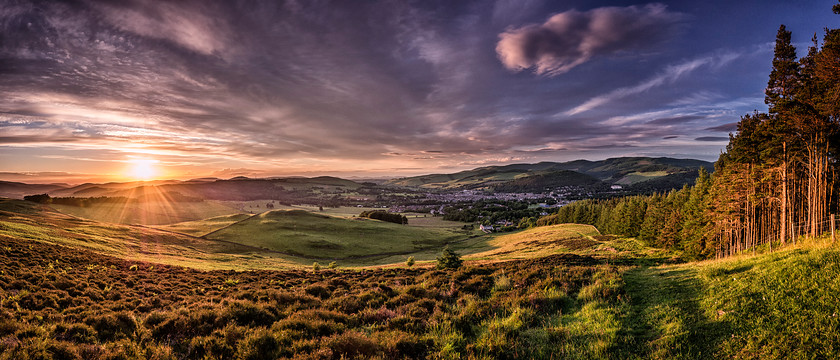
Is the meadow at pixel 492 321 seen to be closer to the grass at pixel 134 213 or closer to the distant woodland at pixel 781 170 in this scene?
the distant woodland at pixel 781 170

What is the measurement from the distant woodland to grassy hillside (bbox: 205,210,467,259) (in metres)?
58.9

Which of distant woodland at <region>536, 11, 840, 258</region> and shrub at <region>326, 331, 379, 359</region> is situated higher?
distant woodland at <region>536, 11, 840, 258</region>

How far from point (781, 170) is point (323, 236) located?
85064 mm

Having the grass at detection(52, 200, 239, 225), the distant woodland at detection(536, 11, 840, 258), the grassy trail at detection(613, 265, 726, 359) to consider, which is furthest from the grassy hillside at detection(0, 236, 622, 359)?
the grass at detection(52, 200, 239, 225)

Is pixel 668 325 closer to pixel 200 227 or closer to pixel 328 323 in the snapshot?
pixel 328 323

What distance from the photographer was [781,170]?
27.8 meters

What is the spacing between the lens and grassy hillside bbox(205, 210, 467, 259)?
7388 centimetres

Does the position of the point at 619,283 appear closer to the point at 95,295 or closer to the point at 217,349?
the point at 217,349

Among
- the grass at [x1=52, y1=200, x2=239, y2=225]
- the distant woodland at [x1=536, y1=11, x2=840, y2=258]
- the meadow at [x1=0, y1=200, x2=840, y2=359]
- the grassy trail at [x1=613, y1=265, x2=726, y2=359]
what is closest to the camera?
the grassy trail at [x1=613, y1=265, x2=726, y2=359]

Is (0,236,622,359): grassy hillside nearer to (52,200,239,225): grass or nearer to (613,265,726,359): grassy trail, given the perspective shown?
(613,265,726,359): grassy trail

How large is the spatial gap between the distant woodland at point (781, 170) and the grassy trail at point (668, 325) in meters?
20.0

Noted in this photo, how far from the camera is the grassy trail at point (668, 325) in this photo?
291 inches

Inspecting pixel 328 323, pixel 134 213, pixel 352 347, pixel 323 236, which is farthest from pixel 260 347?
pixel 134 213

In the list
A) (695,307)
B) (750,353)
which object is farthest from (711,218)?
(750,353)
